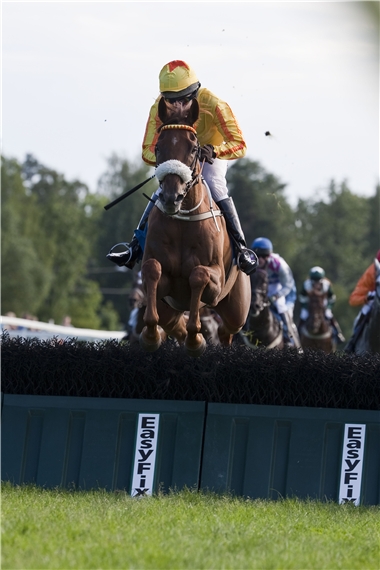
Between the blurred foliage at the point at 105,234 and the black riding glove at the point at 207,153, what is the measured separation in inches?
1732

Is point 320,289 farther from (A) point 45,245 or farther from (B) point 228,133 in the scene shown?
(A) point 45,245

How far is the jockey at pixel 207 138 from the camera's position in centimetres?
747

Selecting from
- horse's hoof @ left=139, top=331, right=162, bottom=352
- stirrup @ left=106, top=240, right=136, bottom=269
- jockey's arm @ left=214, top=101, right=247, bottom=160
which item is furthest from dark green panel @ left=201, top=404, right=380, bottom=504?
jockey's arm @ left=214, top=101, right=247, bottom=160

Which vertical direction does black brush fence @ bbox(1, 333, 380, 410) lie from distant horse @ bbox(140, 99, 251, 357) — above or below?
below

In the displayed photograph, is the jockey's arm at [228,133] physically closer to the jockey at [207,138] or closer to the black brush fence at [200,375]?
the jockey at [207,138]

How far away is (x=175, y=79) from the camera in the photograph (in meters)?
7.45

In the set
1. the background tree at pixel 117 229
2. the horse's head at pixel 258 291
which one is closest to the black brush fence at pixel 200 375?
the horse's head at pixel 258 291

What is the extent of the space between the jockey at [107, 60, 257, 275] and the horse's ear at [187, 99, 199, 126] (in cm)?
8

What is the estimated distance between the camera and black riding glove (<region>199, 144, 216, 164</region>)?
765 cm

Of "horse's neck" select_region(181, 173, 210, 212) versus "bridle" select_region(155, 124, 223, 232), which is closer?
"bridle" select_region(155, 124, 223, 232)

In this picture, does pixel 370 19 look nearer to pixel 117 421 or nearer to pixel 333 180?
pixel 117 421

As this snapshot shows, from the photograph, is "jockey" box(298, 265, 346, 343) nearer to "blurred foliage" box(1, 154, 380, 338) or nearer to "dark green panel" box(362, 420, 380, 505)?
"dark green panel" box(362, 420, 380, 505)

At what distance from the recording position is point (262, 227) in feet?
202

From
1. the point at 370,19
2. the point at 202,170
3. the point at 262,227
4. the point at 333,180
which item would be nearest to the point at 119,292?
the point at 262,227
